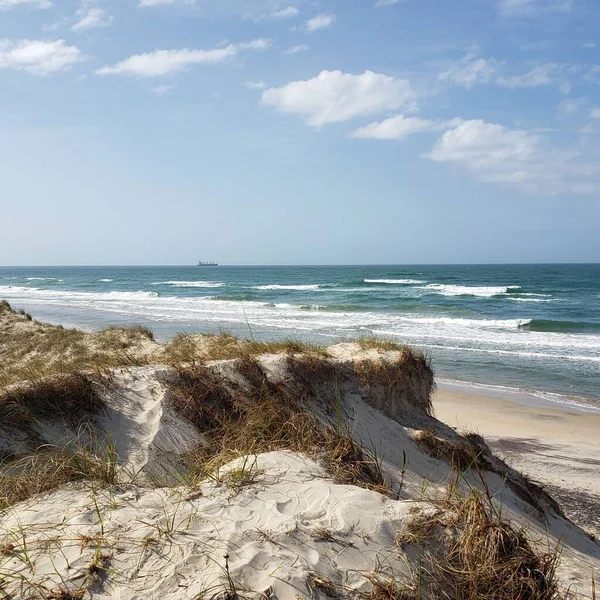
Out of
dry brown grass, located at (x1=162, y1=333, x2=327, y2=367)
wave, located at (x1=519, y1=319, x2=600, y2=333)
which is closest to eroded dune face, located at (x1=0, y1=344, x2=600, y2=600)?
dry brown grass, located at (x1=162, y1=333, x2=327, y2=367)

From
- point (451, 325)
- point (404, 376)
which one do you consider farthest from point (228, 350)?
point (451, 325)

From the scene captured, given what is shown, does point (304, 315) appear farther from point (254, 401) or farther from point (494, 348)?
point (254, 401)

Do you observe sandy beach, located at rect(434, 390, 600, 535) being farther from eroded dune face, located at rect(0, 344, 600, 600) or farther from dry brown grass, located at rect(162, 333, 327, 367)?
dry brown grass, located at rect(162, 333, 327, 367)

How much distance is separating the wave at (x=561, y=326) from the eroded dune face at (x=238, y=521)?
80.3 ft

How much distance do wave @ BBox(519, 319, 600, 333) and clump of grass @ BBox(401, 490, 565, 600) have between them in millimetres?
27284

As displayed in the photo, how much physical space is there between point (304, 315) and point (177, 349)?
22.2 m

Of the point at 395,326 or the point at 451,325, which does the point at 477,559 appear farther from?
the point at 451,325

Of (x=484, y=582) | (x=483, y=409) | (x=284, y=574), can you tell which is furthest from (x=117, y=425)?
(x=483, y=409)

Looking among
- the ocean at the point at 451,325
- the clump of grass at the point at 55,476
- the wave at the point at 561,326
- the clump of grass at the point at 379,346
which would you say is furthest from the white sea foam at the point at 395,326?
the clump of grass at the point at 55,476

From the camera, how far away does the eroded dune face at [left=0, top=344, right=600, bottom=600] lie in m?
2.85

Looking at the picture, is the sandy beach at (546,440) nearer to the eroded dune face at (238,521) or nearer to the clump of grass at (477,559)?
the eroded dune face at (238,521)

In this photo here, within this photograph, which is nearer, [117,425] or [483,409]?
[117,425]

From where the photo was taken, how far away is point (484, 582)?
2975 mm

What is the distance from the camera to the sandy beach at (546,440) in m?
8.88
